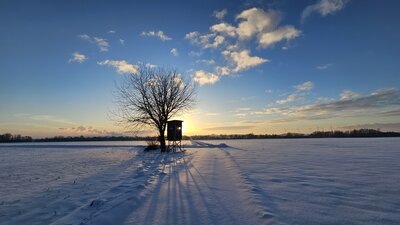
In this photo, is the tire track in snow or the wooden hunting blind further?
the wooden hunting blind

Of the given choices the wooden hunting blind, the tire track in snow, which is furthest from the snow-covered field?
the wooden hunting blind

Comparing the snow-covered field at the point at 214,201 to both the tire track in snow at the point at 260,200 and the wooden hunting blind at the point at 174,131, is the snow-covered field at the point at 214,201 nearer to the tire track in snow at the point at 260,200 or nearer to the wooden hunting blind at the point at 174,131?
the tire track in snow at the point at 260,200

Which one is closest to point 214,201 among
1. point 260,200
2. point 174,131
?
point 260,200

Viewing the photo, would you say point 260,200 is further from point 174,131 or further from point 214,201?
point 174,131

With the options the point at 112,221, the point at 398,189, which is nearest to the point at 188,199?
the point at 112,221

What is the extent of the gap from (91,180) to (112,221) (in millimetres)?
6301

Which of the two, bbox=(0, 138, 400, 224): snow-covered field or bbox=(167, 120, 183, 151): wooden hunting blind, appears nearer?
bbox=(0, 138, 400, 224): snow-covered field

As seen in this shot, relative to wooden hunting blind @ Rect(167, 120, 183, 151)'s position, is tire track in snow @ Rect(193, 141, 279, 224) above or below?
below

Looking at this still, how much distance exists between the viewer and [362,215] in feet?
17.3

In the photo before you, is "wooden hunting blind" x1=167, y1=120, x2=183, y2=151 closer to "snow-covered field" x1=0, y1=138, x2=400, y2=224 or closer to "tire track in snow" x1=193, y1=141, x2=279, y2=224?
"snow-covered field" x1=0, y1=138, x2=400, y2=224

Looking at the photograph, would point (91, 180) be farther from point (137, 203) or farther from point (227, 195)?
point (227, 195)

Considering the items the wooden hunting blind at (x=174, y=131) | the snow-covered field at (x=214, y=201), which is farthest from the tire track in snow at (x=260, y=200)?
the wooden hunting blind at (x=174, y=131)

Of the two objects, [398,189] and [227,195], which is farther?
[398,189]

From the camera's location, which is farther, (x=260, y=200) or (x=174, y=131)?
(x=174, y=131)
